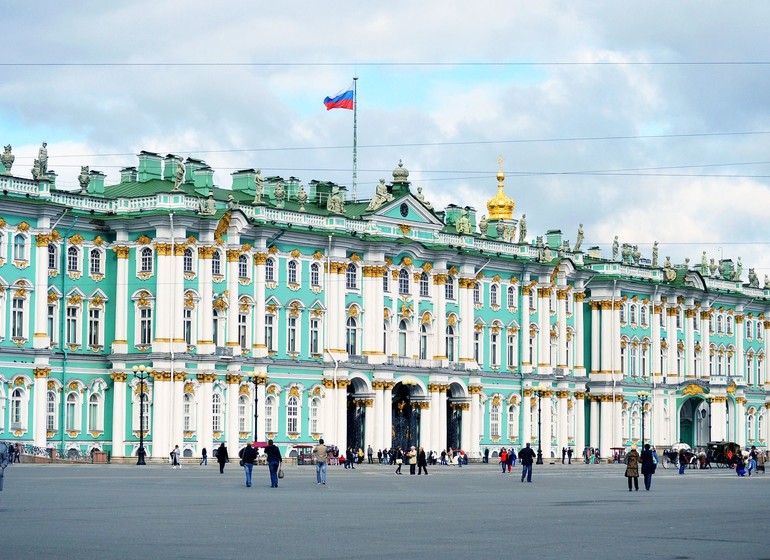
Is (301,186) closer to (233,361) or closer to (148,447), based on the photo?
(233,361)

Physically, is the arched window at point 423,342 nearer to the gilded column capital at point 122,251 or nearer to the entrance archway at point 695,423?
the gilded column capital at point 122,251

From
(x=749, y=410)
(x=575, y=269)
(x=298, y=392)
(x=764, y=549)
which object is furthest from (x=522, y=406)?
(x=764, y=549)

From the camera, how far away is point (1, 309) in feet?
265

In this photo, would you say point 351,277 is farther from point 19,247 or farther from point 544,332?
point 19,247

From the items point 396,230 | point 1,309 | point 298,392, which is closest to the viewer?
point 1,309

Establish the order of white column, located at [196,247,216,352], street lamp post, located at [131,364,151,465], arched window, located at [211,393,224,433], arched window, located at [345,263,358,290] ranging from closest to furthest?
street lamp post, located at [131,364,151,465] < white column, located at [196,247,216,352] < arched window, located at [211,393,224,433] < arched window, located at [345,263,358,290]

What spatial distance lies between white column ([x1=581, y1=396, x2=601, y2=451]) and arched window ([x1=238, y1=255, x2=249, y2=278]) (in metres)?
38.8

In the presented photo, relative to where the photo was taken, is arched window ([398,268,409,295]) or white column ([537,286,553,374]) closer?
arched window ([398,268,409,295])

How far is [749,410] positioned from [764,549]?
112 m

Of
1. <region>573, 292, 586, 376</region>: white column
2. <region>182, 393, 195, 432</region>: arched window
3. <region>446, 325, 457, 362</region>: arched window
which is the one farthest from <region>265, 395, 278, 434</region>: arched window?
<region>573, 292, 586, 376</region>: white column

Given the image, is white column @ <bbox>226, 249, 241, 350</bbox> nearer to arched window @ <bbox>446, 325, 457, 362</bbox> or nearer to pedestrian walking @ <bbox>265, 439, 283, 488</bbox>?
arched window @ <bbox>446, 325, 457, 362</bbox>

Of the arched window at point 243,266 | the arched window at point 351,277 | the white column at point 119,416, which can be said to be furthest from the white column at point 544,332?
the white column at point 119,416

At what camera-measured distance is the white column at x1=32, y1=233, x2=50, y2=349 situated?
270 ft

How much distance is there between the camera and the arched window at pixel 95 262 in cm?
8656
